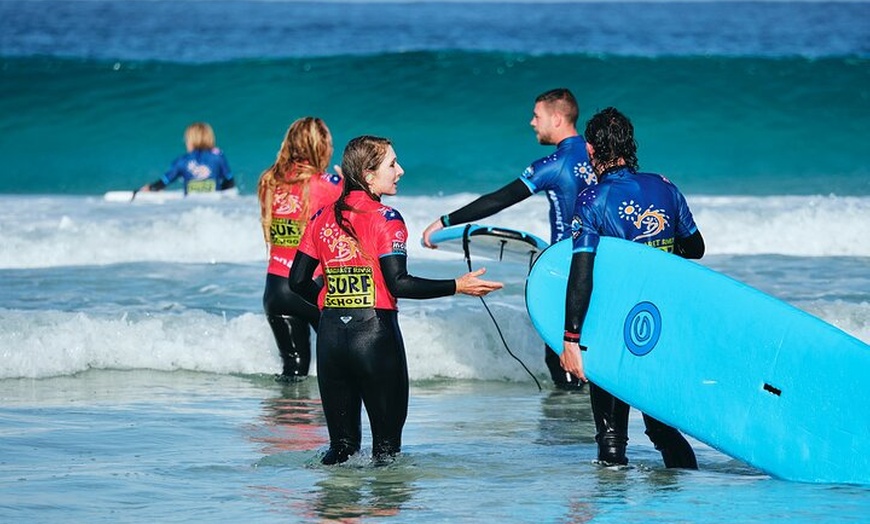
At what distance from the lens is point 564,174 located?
6742 millimetres

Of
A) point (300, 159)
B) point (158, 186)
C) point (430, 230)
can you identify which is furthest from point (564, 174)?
point (158, 186)

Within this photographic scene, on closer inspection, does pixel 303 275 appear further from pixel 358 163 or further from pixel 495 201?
pixel 495 201

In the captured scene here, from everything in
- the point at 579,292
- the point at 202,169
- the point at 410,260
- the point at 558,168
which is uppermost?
the point at 202,169

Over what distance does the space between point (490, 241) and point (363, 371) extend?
2.55m

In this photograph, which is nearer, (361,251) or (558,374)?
(361,251)

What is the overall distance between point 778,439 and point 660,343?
0.57 meters

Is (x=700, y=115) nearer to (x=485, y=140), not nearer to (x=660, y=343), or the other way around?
(x=485, y=140)

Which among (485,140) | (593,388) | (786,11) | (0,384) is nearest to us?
(593,388)

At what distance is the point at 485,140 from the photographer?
22578mm

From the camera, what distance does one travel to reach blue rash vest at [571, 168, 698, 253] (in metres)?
5.05

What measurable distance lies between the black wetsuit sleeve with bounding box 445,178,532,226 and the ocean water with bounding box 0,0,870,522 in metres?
1.08

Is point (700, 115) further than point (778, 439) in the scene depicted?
Yes

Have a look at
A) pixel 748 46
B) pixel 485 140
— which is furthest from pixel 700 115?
pixel 748 46

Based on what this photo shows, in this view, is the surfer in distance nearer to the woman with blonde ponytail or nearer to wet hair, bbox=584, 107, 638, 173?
wet hair, bbox=584, 107, 638, 173
